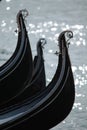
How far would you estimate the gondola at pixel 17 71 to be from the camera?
54.7 feet

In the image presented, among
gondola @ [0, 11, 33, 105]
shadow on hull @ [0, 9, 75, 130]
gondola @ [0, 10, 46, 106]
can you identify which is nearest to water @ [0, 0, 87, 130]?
gondola @ [0, 10, 46, 106]

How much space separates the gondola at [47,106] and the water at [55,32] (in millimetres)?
7363

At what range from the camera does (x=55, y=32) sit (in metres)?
49.9

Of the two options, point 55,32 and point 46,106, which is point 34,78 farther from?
point 55,32

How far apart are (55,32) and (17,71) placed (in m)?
33.3

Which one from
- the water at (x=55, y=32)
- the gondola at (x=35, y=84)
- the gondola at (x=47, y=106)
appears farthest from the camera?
the water at (x=55, y=32)

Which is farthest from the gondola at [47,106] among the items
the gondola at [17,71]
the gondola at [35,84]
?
the gondola at [17,71]

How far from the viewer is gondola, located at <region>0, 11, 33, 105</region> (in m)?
16.7

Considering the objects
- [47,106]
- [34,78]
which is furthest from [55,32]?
[47,106]

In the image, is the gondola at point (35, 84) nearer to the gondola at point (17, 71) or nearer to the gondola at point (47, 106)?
the gondola at point (17, 71)

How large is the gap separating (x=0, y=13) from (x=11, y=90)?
4380cm

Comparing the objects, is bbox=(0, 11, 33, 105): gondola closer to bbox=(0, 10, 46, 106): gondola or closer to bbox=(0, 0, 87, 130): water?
bbox=(0, 10, 46, 106): gondola

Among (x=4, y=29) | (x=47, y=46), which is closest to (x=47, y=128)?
(x=47, y=46)

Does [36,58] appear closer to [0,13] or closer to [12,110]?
[12,110]
